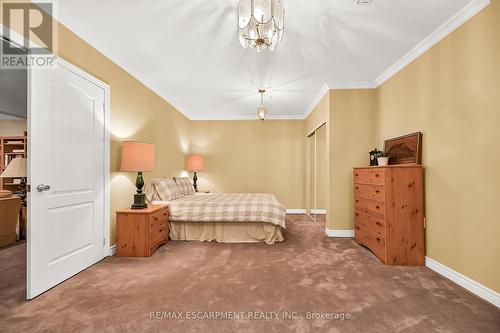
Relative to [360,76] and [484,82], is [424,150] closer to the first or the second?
[484,82]

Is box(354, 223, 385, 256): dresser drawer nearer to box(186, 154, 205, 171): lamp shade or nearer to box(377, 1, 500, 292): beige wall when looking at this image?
box(377, 1, 500, 292): beige wall

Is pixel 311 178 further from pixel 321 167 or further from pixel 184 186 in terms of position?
pixel 184 186

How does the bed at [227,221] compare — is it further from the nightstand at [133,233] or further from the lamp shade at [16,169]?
the lamp shade at [16,169]

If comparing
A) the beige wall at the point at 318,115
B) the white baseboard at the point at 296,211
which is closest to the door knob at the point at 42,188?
the beige wall at the point at 318,115

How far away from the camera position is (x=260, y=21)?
160 cm

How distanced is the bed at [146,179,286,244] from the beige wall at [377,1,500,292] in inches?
76.4

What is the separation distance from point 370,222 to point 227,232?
2.10 meters

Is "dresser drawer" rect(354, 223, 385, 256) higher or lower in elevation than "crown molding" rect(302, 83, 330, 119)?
lower

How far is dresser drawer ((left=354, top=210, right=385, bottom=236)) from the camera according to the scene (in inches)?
107

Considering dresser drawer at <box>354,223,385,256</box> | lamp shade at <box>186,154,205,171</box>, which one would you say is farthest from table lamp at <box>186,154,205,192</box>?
dresser drawer at <box>354,223,385,256</box>

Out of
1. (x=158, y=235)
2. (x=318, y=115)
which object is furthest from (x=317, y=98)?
(x=158, y=235)

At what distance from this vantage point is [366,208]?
3119mm

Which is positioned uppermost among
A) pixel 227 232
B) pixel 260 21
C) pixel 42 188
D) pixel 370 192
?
pixel 260 21

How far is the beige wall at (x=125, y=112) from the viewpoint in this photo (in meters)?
2.42
